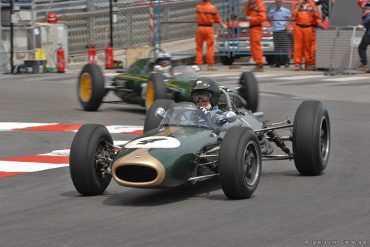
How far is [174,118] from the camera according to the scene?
10664mm

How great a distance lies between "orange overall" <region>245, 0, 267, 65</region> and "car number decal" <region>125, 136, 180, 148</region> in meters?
16.9

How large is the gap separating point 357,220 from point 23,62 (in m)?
21.5

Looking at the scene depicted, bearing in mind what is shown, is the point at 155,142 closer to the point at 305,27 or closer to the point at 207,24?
the point at 305,27

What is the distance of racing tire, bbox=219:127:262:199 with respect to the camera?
9.58 m

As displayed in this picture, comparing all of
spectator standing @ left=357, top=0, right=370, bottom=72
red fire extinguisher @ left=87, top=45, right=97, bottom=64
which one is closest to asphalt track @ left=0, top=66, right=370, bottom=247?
spectator standing @ left=357, top=0, right=370, bottom=72

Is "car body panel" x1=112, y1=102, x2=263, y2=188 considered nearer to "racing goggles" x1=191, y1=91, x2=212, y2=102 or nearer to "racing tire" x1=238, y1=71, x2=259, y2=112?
"racing goggles" x1=191, y1=91, x2=212, y2=102

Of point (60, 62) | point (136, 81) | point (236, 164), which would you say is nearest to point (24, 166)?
point (236, 164)

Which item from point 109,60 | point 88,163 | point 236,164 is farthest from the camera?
point 109,60

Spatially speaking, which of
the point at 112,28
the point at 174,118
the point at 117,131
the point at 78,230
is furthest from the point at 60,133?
the point at 112,28

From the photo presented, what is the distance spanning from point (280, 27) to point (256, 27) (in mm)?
2101

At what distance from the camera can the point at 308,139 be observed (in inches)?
432

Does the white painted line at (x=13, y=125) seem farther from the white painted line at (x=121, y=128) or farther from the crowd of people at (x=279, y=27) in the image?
the crowd of people at (x=279, y=27)

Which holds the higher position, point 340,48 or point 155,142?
point 155,142

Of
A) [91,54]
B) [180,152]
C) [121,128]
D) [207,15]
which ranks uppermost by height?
[207,15]
